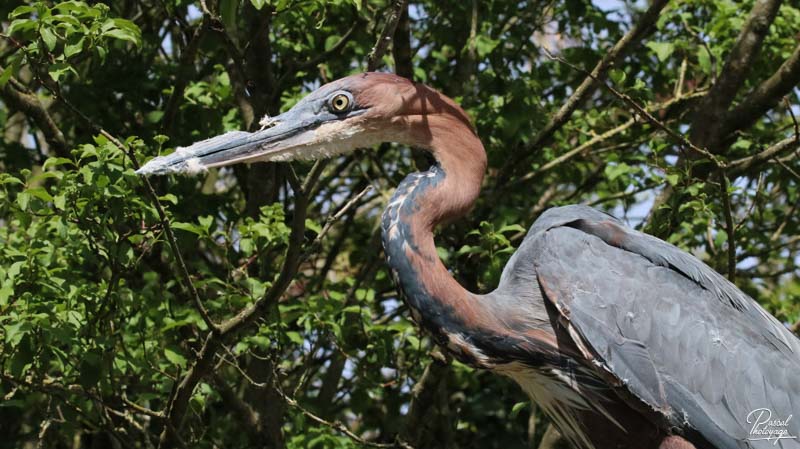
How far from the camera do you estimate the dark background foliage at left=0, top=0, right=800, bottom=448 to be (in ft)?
15.1

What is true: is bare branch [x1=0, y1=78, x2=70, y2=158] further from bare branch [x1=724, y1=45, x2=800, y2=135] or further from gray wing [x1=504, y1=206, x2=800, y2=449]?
bare branch [x1=724, y1=45, x2=800, y2=135]

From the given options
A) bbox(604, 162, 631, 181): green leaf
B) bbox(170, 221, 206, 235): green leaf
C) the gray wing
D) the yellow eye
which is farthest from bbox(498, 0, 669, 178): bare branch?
bbox(170, 221, 206, 235): green leaf

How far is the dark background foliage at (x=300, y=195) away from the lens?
4602 millimetres

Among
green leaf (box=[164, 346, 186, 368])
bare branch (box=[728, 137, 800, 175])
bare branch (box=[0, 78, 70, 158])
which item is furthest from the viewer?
bare branch (box=[0, 78, 70, 158])

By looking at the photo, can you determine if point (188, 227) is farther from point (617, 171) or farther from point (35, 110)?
point (617, 171)

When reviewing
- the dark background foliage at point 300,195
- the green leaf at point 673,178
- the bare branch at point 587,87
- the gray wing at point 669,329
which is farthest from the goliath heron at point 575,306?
the bare branch at point 587,87

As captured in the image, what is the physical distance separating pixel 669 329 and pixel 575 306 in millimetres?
376

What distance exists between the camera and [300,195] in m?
4.09

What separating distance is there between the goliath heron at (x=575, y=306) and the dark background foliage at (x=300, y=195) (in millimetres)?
250

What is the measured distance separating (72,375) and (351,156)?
92.1 inches

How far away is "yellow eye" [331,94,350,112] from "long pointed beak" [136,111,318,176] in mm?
96

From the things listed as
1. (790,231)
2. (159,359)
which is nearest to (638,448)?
(159,359)

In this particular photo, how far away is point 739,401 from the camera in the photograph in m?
4.13

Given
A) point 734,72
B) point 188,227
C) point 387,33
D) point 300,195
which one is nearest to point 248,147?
point 300,195
